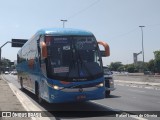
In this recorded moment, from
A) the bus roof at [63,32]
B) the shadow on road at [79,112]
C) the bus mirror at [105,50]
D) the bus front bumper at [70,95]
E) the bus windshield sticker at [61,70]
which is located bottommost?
the shadow on road at [79,112]

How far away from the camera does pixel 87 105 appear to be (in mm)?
16547

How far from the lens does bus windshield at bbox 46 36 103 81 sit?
14320mm

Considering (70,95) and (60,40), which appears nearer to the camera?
(70,95)

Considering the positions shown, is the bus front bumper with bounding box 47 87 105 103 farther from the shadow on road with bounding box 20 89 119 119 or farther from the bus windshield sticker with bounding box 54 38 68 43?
the bus windshield sticker with bounding box 54 38 68 43

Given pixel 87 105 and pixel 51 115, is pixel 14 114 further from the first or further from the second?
pixel 87 105

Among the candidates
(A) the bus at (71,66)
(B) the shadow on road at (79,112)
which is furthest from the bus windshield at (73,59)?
(B) the shadow on road at (79,112)

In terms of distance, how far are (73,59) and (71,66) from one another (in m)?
0.33

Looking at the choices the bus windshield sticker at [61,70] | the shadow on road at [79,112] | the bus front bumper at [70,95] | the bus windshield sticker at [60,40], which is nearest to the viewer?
the shadow on road at [79,112]

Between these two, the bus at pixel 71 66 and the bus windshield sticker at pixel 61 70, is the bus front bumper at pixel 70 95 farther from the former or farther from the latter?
the bus windshield sticker at pixel 61 70

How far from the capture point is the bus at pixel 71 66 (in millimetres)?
14086

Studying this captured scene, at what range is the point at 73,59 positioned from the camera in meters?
14.6

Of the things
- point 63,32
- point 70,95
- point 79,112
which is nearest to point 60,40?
point 63,32

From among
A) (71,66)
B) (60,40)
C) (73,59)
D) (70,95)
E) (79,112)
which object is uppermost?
(60,40)

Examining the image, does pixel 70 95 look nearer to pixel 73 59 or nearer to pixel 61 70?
pixel 61 70
